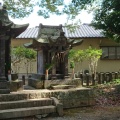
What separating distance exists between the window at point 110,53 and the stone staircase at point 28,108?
48.5 ft

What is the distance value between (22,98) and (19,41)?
1375cm

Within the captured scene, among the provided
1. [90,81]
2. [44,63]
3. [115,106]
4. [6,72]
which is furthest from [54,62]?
[90,81]

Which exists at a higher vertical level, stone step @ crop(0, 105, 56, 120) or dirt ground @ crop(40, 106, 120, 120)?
stone step @ crop(0, 105, 56, 120)

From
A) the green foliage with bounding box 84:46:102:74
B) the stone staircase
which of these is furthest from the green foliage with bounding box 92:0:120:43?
the stone staircase

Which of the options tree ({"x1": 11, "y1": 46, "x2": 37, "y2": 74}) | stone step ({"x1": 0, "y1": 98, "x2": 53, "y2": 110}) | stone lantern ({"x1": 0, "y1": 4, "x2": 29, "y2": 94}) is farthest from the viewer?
tree ({"x1": 11, "y1": 46, "x2": 37, "y2": 74})

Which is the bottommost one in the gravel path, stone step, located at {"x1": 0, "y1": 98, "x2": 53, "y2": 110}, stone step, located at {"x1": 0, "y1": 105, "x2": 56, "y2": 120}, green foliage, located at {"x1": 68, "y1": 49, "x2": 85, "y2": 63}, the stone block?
the gravel path

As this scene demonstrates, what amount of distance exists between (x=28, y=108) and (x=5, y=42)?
4046mm

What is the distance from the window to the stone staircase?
14.8 meters

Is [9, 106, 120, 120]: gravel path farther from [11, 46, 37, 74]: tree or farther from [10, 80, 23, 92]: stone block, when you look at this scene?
[11, 46, 37, 74]: tree

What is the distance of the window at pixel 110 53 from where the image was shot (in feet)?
78.3

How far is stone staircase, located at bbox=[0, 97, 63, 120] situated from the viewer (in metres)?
8.82

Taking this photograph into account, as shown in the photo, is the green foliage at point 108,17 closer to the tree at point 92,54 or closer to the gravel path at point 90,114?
the tree at point 92,54

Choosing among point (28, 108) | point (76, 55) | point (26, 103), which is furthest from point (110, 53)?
point (28, 108)

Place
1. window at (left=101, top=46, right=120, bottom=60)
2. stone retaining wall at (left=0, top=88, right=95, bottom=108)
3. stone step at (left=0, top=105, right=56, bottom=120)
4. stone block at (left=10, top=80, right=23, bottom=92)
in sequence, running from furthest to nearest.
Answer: window at (left=101, top=46, right=120, bottom=60) < stone block at (left=10, top=80, right=23, bottom=92) < stone retaining wall at (left=0, top=88, right=95, bottom=108) < stone step at (left=0, top=105, right=56, bottom=120)
